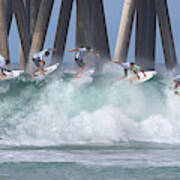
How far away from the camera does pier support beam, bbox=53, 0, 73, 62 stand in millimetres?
23891

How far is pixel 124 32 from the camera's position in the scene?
22641mm

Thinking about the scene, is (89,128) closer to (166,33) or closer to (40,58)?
(40,58)

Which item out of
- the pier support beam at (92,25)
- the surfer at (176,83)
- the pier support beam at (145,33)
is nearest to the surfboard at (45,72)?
the pier support beam at (92,25)

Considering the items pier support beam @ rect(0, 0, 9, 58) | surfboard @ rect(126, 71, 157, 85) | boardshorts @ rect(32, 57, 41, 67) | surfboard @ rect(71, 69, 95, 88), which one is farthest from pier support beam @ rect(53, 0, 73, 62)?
surfboard @ rect(126, 71, 157, 85)

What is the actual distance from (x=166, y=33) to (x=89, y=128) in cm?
647

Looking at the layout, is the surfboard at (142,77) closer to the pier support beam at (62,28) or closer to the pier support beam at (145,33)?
the pier support beam at (145,33)

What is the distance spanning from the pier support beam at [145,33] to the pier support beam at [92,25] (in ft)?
5.62

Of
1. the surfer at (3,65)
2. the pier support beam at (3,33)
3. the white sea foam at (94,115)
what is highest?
the pier support beam at (3,33)

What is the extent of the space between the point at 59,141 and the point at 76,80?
18.7 ft

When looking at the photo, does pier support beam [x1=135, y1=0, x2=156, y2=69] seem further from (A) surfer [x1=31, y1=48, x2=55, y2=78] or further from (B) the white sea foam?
(A) surfer [x1=31, y1=48, x2=55, y2=78]

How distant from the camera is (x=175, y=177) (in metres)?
11.5

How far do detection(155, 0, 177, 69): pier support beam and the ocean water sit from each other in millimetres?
1056

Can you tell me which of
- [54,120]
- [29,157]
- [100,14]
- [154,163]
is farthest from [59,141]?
[100,14]

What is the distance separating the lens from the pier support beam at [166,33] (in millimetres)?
21109
